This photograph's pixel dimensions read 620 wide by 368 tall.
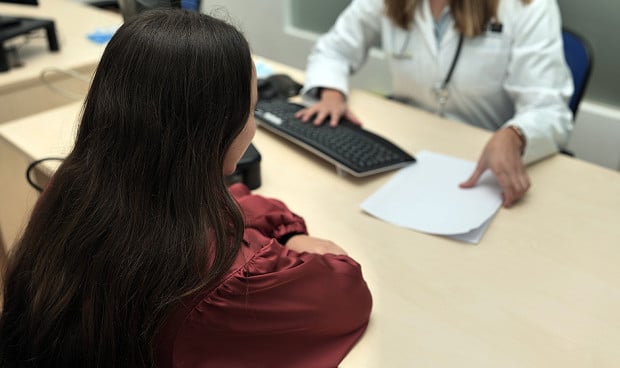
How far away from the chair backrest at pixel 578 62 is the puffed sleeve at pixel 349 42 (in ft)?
1.55

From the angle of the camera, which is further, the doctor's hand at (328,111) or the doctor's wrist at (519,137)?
the doctor's hand at (328,111)

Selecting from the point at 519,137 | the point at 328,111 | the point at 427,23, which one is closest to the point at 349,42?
the point at 427,23

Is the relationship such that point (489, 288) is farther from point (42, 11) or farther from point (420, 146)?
point (42, 11)

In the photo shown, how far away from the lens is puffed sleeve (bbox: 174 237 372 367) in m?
0.59

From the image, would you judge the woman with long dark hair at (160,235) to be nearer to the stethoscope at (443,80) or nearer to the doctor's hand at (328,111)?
the doctor's hand at (328,111)

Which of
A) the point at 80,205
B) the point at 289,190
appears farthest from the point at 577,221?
the point at 80,205

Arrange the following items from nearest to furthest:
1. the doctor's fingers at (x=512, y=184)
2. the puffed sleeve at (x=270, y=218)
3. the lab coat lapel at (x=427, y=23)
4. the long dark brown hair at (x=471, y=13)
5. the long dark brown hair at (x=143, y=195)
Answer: the long dark brown hair at (x=143, y=195)
the puffed sleeve at (x=270, y=218)
the doctor's fingers at (x=512, y=184)
the long dark brown hair at (x=471, y=13)
the lab coat lapel at (x=427, y=23)

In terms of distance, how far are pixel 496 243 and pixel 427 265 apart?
134 millimetres

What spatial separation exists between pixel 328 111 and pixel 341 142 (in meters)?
0.16

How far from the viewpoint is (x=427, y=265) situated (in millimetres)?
824

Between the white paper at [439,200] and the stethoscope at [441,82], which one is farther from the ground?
the stethoscope at [441,82]

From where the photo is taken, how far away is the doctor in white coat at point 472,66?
1.13 meters

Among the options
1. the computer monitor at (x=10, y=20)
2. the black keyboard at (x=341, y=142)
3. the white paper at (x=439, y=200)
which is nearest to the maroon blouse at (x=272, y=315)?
the white paper at (x=439, y=200)

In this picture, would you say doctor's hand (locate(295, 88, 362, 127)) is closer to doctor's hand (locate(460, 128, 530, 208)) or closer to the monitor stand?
doctor's hand (locate(460, 128, 530, 208))
